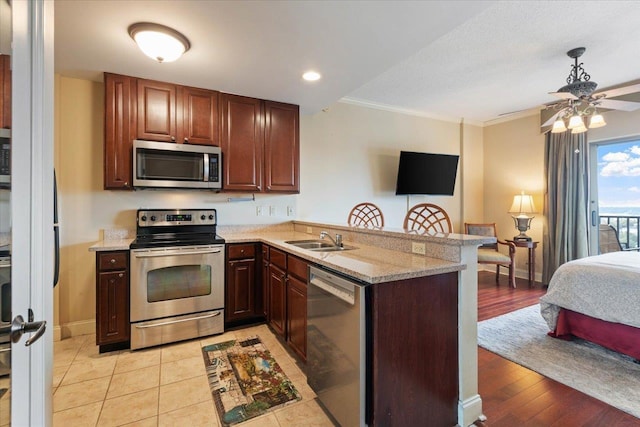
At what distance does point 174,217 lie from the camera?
308 centimetres

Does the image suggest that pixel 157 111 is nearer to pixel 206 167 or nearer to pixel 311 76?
pixel 206 167

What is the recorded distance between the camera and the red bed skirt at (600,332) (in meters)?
2.26

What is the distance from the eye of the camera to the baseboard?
2.79 metres

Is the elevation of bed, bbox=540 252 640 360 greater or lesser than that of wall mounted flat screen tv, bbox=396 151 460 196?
lesser

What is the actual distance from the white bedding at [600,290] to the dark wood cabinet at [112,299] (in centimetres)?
384

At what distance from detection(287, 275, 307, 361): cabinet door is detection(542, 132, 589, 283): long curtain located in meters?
4.26

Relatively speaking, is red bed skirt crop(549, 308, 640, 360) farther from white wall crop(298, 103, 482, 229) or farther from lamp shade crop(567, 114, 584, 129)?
white wall crop(298, 103, 482, 229)

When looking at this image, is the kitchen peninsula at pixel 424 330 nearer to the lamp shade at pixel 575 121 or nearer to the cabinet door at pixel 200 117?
the cabinet door at pixel 200 117

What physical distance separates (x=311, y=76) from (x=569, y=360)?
129 inches

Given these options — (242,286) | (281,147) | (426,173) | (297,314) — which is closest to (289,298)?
(297,314)

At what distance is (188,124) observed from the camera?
298cm

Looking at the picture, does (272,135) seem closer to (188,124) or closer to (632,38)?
(188,124)

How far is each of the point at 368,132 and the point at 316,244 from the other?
2475 mm

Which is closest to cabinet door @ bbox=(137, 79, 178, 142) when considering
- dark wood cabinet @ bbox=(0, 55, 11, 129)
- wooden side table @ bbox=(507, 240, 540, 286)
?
dark wood cabinet @ bbox=(0, 55, 11, 129)
